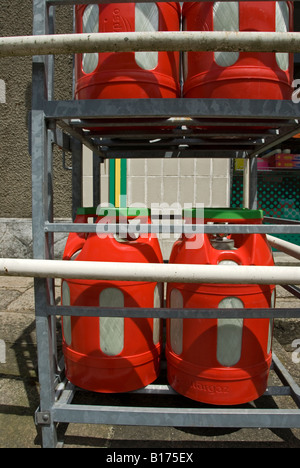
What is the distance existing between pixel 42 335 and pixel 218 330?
0.63 metres

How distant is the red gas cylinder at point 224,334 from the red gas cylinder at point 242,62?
→ 43 centimetres

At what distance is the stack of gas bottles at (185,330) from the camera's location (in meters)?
1.18

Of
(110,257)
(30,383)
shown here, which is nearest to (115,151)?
(110,257)

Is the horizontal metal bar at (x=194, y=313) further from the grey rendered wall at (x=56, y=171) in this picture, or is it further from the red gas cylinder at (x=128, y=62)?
the grey rendered wall at (x=56, y=171)

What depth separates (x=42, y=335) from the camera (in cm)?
110

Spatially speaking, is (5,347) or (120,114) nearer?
(120,114)

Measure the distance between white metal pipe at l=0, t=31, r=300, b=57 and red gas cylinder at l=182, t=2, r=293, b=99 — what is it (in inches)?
7.2

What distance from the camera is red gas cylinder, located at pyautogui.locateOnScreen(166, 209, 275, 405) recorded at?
1.17 metres

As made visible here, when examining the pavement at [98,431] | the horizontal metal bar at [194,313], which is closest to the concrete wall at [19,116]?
the pavement at [98,431]

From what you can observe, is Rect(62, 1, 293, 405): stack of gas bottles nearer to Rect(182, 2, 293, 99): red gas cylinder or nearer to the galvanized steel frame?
Rect(182, 2, 293, 99): red gas cylinder

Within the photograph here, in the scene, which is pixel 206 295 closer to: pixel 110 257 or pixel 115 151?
pixel 110 257
